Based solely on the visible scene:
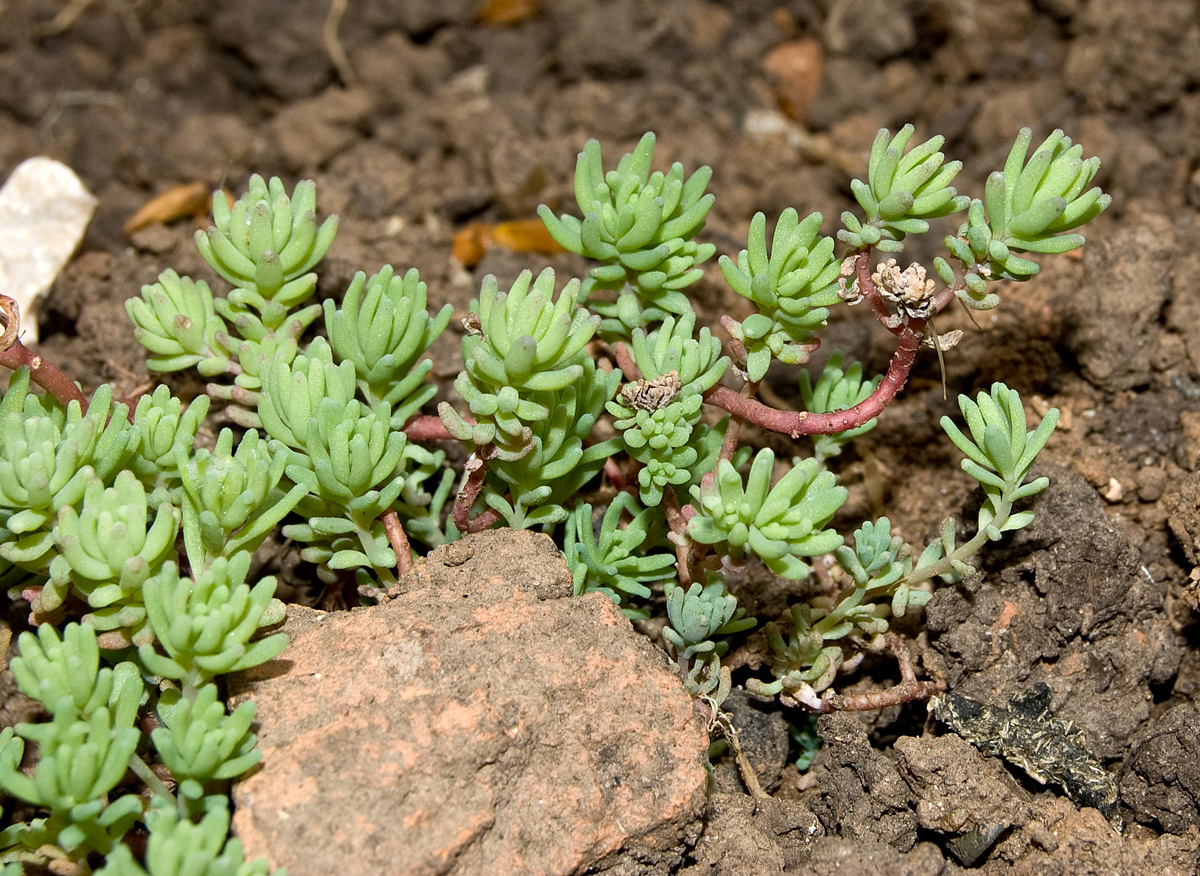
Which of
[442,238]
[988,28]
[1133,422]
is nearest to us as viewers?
[1133,422]

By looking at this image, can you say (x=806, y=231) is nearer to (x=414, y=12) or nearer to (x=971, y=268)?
(x=971, y=268)

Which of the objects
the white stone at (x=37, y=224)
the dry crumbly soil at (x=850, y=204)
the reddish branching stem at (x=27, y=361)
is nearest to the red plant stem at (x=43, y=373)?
the reddish branching stem at (x=27, y=361)

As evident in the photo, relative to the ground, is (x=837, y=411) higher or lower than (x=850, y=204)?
higher

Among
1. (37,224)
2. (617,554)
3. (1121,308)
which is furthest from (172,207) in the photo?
(1121,308)

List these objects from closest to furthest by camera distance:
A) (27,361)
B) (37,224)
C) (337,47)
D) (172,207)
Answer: (27,361)
(37,224)
(172,207)
(337,47)

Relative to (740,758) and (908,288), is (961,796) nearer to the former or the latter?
(740,758)

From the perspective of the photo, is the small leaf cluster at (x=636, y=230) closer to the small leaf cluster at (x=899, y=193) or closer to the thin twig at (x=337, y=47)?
the small leaf cluster at (x=899, y=193)

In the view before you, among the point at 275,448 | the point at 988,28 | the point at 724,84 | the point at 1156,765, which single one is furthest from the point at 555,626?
the point at 988,28
